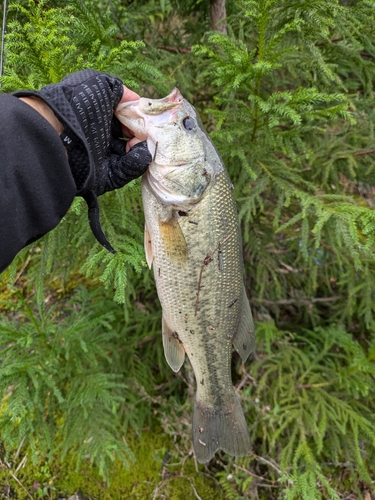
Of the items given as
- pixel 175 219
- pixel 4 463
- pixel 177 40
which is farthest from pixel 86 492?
pixel 177 40

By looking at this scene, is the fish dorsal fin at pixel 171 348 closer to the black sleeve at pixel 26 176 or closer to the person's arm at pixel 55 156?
the person's arm at pixel 55 156

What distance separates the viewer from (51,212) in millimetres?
1662

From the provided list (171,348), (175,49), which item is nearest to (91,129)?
(171,348)

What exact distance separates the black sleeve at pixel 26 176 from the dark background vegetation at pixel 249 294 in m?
0.55

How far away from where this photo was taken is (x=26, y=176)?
5.04 feet

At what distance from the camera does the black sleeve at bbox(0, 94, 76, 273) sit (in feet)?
4.87

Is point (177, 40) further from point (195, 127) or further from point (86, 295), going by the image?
point (86, 295)

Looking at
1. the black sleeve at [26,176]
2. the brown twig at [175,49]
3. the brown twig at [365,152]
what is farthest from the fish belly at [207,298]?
the brown twig at [175,49]

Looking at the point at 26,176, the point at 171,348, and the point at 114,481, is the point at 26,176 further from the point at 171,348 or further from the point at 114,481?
the point at 114,481

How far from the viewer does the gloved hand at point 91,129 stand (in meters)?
1.70

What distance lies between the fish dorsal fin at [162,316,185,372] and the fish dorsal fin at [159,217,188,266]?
509 mm

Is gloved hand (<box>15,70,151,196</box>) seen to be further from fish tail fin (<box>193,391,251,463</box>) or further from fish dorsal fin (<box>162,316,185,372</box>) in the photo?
fish tail fin (<box>193,391,251,463</box>)

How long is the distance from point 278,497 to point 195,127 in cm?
336

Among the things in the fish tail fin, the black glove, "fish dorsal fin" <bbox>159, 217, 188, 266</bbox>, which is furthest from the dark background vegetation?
the fish tail fin
